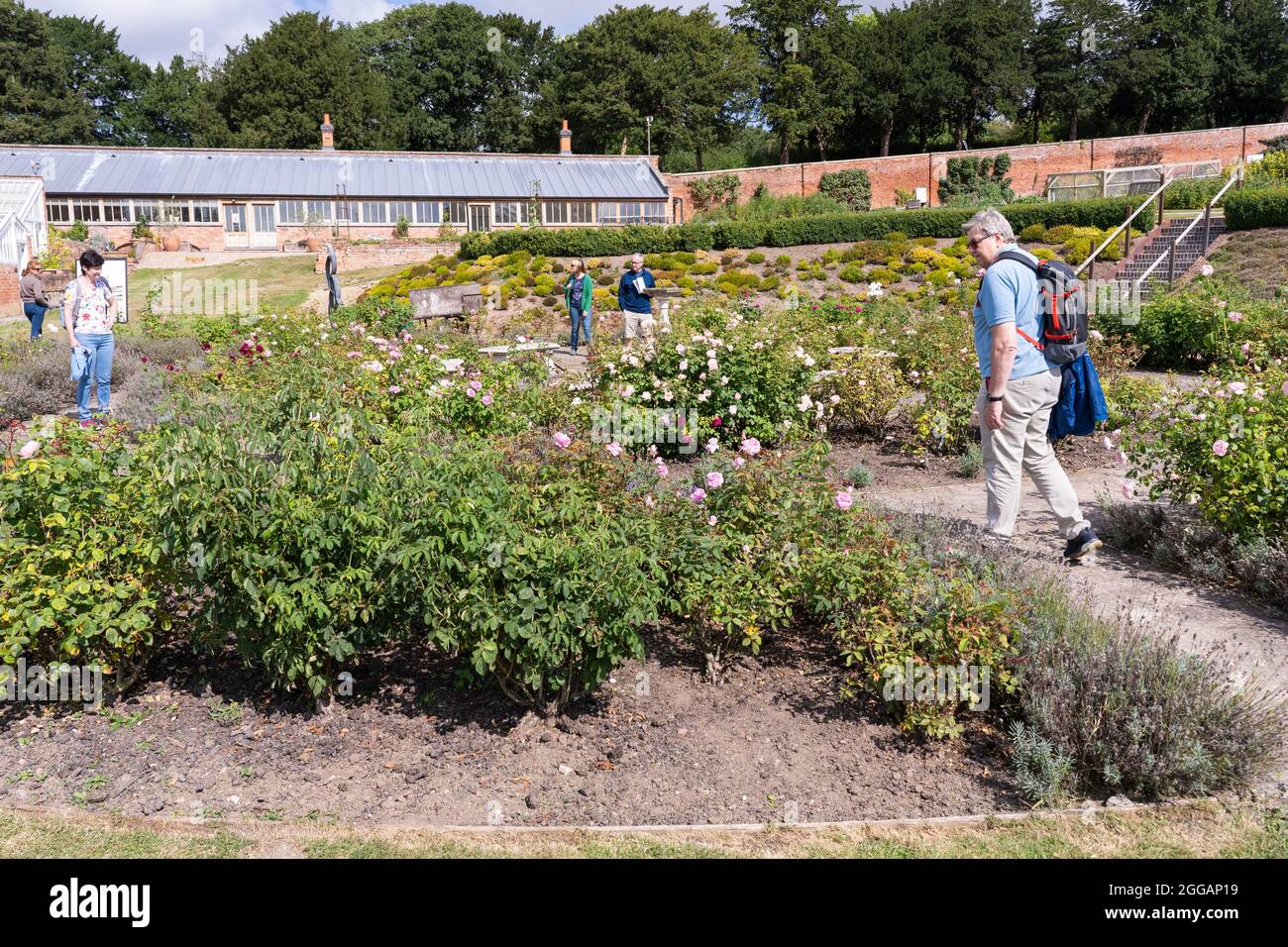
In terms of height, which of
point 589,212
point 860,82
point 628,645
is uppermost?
point 860,82

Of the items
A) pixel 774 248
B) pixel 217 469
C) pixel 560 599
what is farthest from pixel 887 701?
pixel 774 248

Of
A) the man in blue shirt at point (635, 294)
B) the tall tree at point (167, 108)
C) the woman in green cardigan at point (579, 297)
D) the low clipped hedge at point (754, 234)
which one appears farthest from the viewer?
the tall tree at point (167, 108)

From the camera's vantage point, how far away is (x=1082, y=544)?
506 centimetres

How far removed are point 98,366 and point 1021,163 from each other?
134ft

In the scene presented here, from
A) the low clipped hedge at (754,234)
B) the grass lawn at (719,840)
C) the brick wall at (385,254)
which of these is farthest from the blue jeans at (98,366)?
the brick wall at (385,254)

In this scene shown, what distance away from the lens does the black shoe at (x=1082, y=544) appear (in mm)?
5039

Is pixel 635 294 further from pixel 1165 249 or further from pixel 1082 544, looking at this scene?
pixel 1165 249

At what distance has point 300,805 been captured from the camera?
3.32 meters

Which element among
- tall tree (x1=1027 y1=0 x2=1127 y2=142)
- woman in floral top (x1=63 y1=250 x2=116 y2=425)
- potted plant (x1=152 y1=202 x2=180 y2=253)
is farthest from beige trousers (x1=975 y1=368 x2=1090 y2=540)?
tall tree (x1=1027 y1=0 x2=1127 y2=142)

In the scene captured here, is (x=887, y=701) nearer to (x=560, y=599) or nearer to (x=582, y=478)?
(x=560, y=599)

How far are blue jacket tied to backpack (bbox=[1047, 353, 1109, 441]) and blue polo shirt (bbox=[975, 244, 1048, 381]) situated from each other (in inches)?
8.2

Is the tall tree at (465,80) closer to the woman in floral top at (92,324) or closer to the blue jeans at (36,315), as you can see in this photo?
the blue jeans at (36,315)

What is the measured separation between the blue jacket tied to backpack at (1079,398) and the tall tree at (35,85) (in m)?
55.9

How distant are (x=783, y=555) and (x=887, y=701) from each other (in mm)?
711
